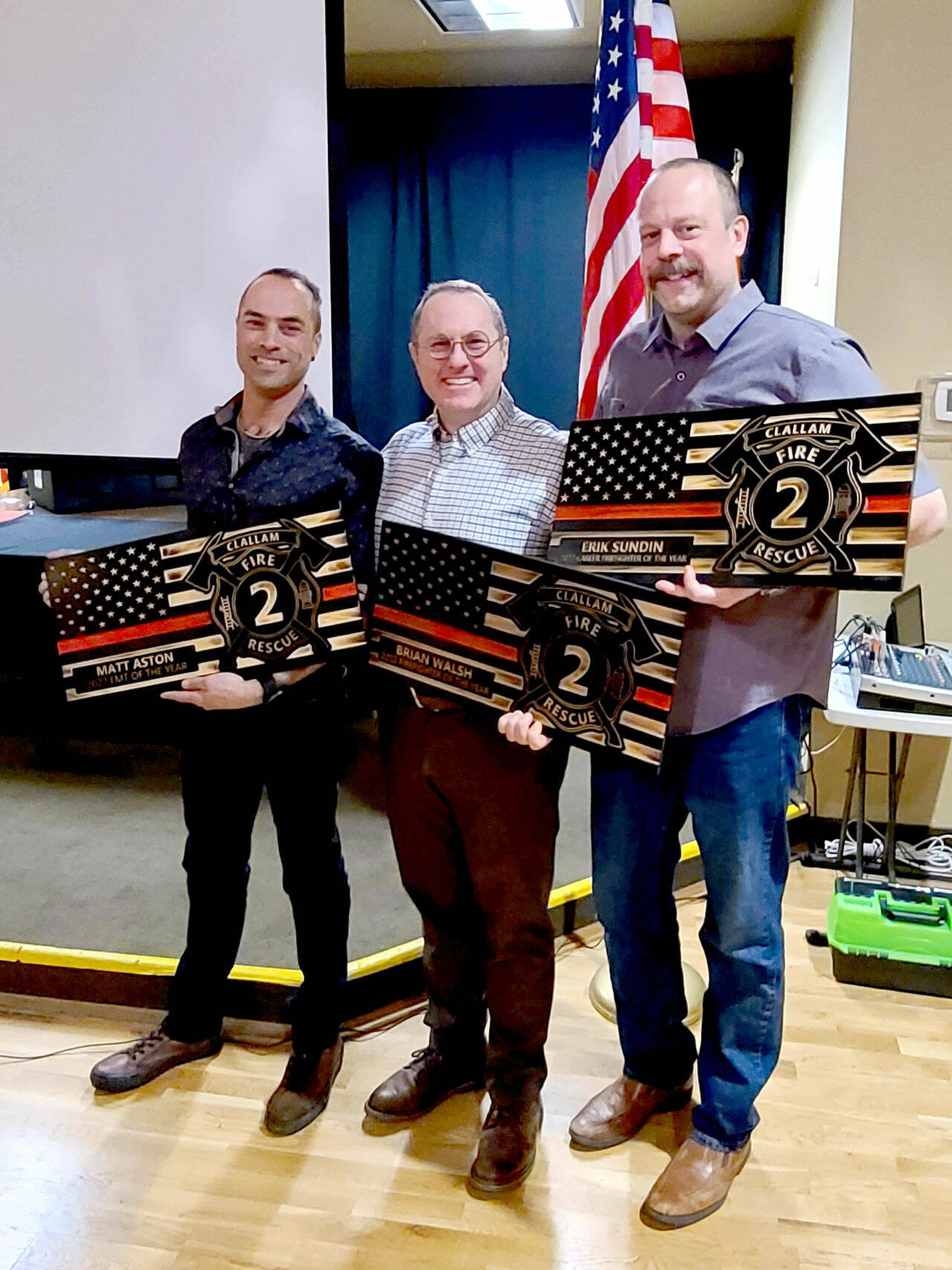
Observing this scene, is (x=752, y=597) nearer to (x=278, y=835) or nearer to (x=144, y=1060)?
(x=278, y=835)

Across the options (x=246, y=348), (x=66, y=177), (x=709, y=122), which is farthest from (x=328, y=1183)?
(x=709, y=122)

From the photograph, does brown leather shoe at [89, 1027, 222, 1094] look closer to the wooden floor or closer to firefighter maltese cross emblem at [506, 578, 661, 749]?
the wooden floor

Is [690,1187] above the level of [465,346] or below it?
below

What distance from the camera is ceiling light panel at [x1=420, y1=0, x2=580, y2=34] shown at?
3.78 m

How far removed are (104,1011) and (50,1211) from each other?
1.99 feet

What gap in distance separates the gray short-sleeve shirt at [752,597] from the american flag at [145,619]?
56cm

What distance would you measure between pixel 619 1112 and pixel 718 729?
818 millimetres

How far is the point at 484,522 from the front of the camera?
1.54 metres

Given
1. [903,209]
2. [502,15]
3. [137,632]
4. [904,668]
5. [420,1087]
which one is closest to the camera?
[137,632]

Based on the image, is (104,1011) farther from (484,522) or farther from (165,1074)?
(484,522)

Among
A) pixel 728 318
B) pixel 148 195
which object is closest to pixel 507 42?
pixel 148 195

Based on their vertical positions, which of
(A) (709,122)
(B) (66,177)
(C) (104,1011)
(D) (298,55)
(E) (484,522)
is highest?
(A) (709,122)

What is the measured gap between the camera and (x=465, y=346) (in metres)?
1.53

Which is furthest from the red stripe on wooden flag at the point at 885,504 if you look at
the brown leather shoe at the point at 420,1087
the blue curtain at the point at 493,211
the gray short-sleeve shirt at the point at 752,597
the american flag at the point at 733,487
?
the blue curtain at the point at 493,211
